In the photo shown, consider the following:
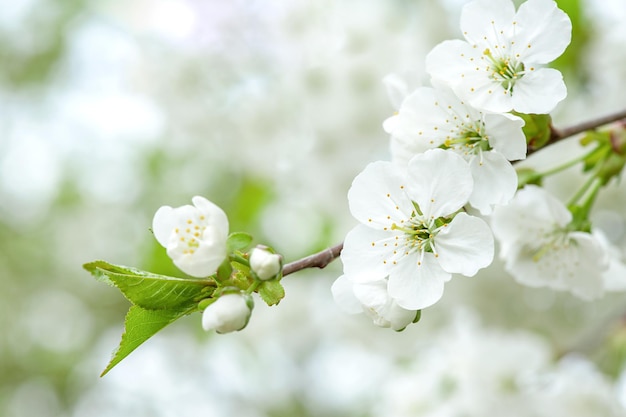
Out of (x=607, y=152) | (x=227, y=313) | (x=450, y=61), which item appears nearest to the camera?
(x=227, y=313)

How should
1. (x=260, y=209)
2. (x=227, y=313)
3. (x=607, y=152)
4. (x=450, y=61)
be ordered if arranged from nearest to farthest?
(x=227, y=313)
(x=450, y=61)
(x=607, y=152)
(x=260, y=209)

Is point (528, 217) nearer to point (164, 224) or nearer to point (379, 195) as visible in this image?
point (379, 195)

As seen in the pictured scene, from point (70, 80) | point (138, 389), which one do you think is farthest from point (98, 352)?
point (70, 80)

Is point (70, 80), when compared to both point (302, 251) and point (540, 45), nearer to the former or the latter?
point (302, 251)

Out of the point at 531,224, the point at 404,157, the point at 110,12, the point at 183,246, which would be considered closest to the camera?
the point at 183,246

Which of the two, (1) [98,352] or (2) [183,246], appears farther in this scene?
(1) [98,352]

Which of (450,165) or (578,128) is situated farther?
(578,128)

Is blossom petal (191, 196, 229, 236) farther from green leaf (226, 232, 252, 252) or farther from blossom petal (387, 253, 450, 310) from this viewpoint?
blossom petal (387, 253, 450, 310)

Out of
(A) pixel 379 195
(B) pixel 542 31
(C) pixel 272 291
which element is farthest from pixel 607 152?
(C) pixel 272 291
